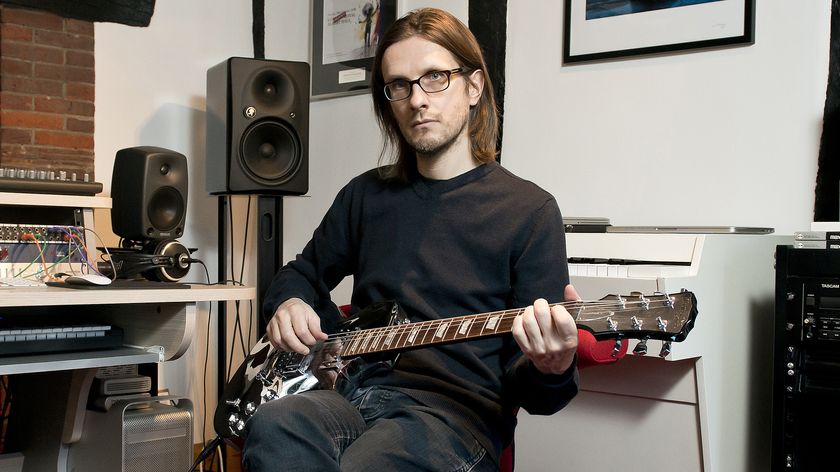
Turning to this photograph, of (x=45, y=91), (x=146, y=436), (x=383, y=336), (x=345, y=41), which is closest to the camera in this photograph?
(x=383, y=336)

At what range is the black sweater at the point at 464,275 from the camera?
1.34 m

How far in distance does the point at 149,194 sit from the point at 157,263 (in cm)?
23

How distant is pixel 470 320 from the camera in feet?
4.04

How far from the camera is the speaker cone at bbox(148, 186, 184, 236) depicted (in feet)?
6.77

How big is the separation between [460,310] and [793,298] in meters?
0.91

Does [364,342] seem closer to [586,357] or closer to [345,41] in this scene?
[586,357]

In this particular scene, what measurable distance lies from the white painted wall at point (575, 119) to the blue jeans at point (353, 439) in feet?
4.35

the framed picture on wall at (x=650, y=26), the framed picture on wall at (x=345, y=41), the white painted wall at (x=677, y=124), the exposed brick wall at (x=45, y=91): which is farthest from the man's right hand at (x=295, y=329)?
the framed picture on wall at (x=345, y=41)

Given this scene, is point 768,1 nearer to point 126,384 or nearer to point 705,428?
point 705,428

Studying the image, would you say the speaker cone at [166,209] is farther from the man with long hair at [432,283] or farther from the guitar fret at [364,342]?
the guitar fret at [364,342]

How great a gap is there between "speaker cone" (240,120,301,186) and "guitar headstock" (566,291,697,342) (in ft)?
5.24

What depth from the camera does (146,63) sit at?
3090 mm

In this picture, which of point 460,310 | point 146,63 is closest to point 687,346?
point 460,310

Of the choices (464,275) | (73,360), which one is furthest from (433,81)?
(73,360)
